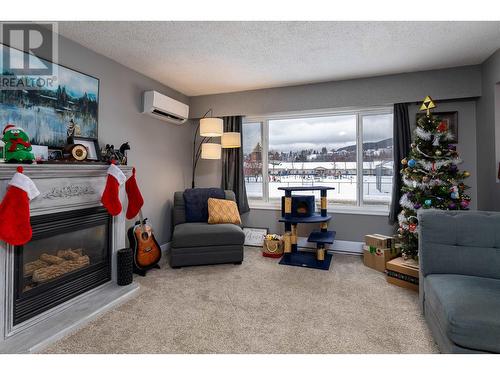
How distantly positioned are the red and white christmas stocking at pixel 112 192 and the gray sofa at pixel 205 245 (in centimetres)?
88

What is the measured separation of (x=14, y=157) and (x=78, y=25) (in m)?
1.30

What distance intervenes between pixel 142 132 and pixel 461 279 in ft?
12.0

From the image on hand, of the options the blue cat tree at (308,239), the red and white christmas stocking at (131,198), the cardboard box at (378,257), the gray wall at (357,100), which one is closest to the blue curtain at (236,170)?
the gray wall at (357,100)

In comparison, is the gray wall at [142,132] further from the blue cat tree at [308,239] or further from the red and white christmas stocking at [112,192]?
the blue cat tree at [308,239]

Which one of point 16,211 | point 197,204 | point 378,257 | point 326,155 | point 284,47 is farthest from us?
point 326,155

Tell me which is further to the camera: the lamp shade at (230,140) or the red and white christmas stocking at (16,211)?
the lamp shade at (230,140)

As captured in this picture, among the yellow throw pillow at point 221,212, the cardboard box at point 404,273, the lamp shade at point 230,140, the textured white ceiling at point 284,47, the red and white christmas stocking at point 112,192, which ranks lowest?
the cardboard box at point 404,273

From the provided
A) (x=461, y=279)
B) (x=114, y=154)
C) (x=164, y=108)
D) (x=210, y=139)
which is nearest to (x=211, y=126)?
(x=164, y=108)

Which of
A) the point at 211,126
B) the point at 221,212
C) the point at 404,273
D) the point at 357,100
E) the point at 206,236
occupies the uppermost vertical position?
the point at 357,100

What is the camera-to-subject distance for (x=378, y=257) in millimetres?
3217

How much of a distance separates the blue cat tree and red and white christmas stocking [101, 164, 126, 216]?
1.99m

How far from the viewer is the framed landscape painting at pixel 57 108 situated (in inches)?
85.6

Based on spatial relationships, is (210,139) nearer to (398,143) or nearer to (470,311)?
(398,143)
